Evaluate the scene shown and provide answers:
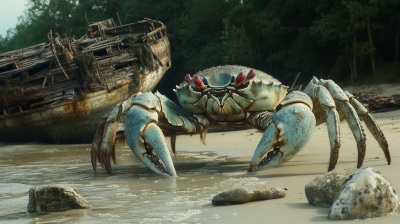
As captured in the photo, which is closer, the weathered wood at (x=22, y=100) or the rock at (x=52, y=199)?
the rock at (x=52, y=199)

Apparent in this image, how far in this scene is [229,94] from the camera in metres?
4.15

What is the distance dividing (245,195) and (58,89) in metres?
12.3

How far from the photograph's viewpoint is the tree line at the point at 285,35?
19.7 m

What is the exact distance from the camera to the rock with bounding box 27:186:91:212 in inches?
99.0

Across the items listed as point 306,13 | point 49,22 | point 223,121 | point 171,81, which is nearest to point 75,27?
point 49,22

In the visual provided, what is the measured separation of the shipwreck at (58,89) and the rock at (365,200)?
491 inches

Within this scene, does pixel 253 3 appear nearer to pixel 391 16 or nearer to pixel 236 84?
pixel 391 16

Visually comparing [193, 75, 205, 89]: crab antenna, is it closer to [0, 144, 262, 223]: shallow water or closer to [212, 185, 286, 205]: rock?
[0, 144, 262, 223]: shallow water

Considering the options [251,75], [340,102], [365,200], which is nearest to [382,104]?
[340,102]

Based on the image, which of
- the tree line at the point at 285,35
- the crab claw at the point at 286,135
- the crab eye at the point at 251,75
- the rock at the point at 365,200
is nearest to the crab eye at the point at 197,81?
the crab eye at the point at 251,75

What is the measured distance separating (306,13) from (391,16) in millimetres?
6154

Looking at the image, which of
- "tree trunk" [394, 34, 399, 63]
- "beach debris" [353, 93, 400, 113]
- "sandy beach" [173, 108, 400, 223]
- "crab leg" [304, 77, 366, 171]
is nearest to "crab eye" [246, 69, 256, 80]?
"crab leg" [304, 77, 366, 171]

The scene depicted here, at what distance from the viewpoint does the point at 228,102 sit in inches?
164

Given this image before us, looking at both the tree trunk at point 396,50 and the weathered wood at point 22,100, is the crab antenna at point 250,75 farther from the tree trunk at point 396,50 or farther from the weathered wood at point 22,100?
the tree trunk at point 396,50
